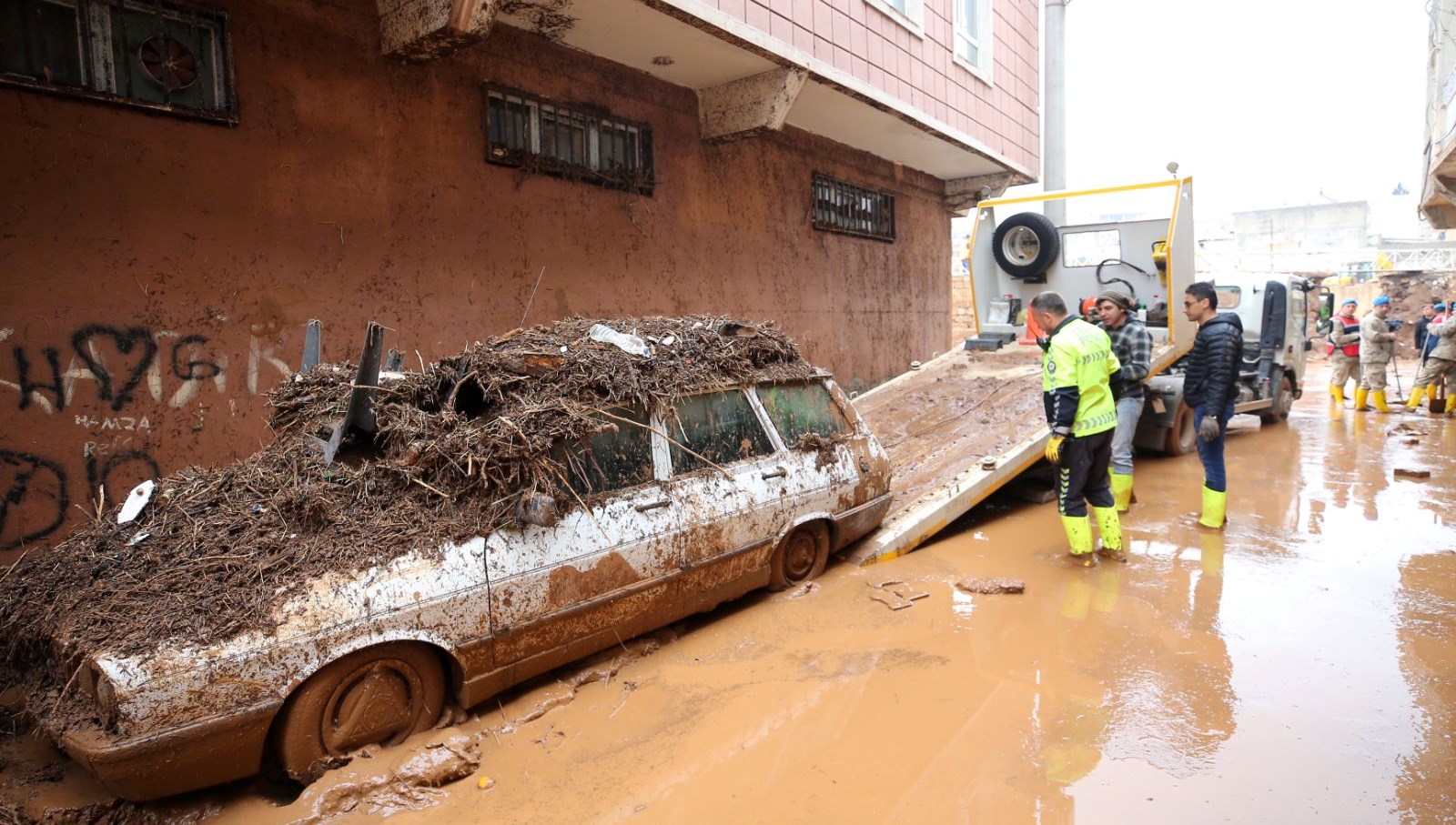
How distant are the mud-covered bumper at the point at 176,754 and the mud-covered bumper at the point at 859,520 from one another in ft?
11.2

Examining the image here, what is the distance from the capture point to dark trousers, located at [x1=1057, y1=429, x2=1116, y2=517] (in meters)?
5.32

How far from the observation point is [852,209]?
11.9 meters

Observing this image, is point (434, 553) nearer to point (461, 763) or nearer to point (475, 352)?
point (461, 763)

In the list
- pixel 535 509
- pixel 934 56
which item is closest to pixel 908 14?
pixel 934 56

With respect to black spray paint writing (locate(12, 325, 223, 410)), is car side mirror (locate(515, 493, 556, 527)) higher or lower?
lower

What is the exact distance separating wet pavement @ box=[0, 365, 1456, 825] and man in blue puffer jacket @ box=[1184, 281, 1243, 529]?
32.0 inches

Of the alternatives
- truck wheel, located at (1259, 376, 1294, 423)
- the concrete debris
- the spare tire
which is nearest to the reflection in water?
the concrete debris

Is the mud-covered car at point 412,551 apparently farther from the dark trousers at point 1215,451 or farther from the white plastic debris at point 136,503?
the dark trousers at point 1215,451

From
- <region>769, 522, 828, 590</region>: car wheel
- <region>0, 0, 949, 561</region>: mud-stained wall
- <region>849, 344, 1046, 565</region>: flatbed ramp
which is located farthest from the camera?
<region>849, 344, 1046, 565</region>: flatbed ramp

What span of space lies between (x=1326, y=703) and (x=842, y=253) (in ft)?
29.6

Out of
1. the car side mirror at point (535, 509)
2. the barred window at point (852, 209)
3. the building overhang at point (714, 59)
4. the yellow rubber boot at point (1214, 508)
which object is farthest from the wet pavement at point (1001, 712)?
the barred window at point (852, 209)

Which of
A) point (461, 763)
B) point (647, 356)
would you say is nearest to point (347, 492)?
point (461, 763)

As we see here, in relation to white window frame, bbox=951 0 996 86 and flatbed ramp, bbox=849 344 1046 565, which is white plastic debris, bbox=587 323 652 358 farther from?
white window frame, bbox=951 0 996 86

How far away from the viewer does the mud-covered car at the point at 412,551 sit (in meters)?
2.75
